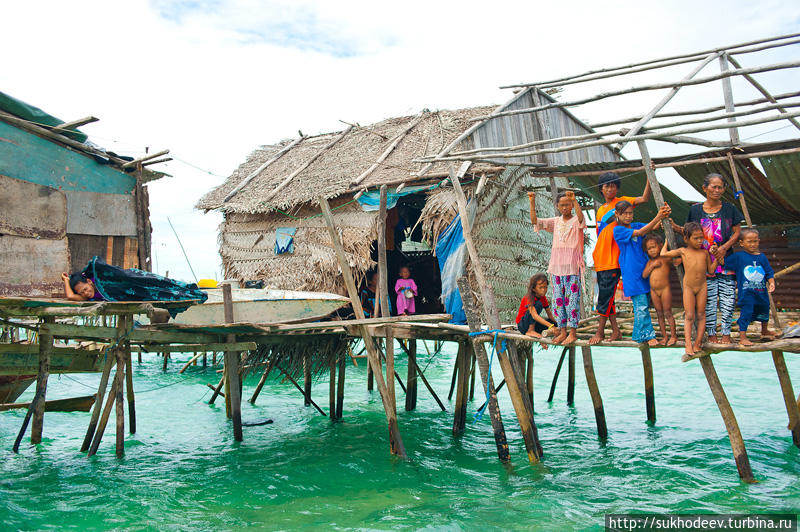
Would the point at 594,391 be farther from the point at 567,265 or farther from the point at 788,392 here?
the point at 567,265

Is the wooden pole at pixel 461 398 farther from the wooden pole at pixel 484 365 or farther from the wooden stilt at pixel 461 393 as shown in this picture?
the wooden pole at pixel 484 365

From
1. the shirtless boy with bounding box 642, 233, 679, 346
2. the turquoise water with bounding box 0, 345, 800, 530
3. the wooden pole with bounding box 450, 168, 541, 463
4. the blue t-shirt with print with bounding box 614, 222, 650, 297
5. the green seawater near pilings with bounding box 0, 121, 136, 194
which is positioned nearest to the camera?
the shirtless boy with bounding box 642, 233, 679, 346

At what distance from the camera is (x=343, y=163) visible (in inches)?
460

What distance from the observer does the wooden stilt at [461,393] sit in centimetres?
820

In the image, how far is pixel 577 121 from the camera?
1212 cm

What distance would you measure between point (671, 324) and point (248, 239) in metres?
8.48

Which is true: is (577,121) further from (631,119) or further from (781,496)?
(781,496)

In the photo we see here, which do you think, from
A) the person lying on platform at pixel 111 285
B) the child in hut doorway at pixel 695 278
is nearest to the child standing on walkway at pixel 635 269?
the child in hut doorway at pixel 695 278

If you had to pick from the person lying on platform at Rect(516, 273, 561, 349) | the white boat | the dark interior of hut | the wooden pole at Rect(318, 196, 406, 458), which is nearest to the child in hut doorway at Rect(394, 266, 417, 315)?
the dark interior of hut

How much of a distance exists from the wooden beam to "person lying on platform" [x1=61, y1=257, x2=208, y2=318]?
6.23m

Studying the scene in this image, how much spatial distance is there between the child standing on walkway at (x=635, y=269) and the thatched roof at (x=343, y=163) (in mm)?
4289

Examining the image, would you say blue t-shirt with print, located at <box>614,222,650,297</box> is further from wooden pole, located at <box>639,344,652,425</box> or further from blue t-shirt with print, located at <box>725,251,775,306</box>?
wooden pole, located at <box>639,344,652,425</box>

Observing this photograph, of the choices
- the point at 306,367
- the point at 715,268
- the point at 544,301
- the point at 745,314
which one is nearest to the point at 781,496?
the point at 745,314

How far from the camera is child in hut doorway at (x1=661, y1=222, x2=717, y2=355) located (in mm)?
5148
